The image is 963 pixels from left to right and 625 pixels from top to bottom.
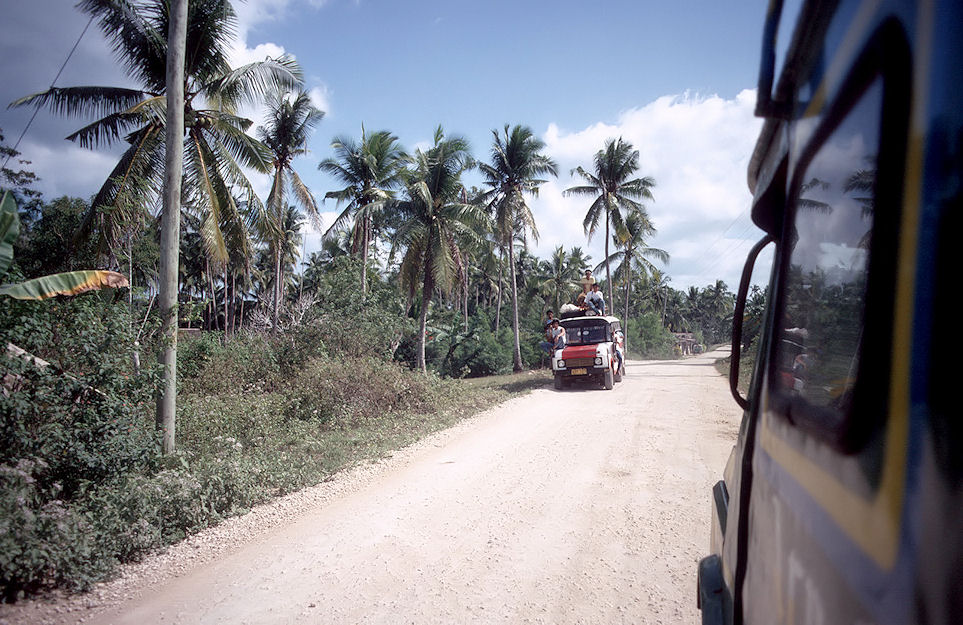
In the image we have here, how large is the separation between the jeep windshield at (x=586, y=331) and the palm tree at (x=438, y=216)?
5.17 m

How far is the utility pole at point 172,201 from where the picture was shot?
6.63 metres

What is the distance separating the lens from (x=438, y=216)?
1909 centimetres

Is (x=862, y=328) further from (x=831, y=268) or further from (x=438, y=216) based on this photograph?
(x=438, y=216)

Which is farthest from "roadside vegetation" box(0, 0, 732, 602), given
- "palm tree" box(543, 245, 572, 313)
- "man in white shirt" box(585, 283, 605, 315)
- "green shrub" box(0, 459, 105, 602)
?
"palm tree" box(543, 245, 572, 313)

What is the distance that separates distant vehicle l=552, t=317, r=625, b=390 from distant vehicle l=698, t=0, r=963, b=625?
13.1 metres

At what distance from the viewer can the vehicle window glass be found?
42.3 inches

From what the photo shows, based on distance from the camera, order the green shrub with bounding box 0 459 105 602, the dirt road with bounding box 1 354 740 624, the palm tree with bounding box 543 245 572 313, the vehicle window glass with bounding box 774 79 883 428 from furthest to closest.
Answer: the palm tree with bounding box 543 245 572 313 < the green shrub with bounding box 0 459 105 602 < the dirt road with bounding box 1 354 740 624 < the vehicle window glass with bounding box 774 79 883 428

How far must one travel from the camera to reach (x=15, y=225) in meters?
5.57

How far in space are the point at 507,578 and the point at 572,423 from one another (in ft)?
19.9

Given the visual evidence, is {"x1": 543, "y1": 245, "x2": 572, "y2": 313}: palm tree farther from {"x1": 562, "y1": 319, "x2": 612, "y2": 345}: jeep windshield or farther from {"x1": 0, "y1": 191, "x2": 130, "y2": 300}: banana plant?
{"x1": 0, "y1": 191, "x2": 130, "y2": 300}: banana plant

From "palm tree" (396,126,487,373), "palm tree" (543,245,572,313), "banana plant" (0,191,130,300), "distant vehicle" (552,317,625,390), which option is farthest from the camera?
"palm tree" (543,245,572,313)

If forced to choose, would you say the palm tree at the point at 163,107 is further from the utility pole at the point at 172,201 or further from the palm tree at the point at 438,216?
the palm tree at the point at 438,216

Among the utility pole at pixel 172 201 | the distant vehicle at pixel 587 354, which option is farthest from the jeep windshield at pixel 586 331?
the utility pole at pixel 172 201

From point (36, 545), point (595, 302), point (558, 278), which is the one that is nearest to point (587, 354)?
point (595, 302)
